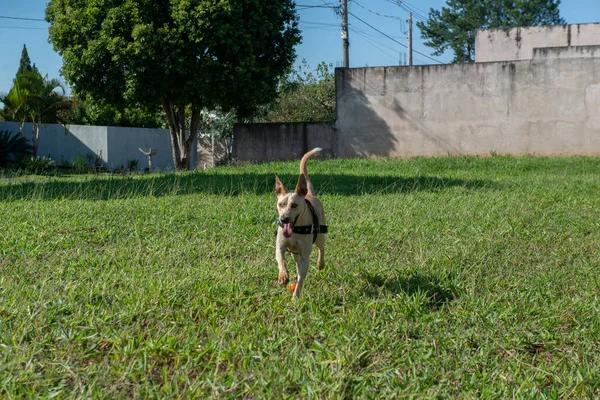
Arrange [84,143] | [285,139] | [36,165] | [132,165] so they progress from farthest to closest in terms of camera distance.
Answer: [132,165], [84,143], [36,165], [285,139]

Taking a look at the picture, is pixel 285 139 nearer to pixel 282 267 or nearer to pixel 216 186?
pixel 216 186

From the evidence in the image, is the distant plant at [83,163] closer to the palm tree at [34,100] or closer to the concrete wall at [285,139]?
the palm tree at [34,100]

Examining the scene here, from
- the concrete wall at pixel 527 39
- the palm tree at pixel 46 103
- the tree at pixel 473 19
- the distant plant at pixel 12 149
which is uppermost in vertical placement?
the tree at pixel 473 19

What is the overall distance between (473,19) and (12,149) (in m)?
35.5

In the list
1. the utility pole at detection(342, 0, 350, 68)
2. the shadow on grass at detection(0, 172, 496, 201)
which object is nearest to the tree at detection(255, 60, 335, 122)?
the utility pole at detection(342, 0, 350, 68)

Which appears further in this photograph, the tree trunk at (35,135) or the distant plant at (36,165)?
the tree trunk at (35,135)

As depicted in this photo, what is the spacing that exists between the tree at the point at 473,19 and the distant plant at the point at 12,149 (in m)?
33.9

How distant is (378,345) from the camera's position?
12.8 feet

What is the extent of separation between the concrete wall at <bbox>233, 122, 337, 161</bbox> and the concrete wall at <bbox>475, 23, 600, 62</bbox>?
24.1 ft

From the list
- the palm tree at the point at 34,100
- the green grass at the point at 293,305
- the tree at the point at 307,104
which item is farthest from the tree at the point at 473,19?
the green grass at the point at 293,305

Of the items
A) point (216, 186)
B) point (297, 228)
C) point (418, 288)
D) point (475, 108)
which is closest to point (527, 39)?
point (475, 108)

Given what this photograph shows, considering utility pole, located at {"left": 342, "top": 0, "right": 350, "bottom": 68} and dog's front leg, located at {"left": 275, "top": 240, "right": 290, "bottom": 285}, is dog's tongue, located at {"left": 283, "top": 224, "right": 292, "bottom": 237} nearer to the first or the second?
dog's front leg, located at {"left": 275, "top": 240, "right": 290, "bottom": 285}

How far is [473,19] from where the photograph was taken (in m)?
49.1

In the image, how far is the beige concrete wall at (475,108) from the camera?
1934 centimetres
